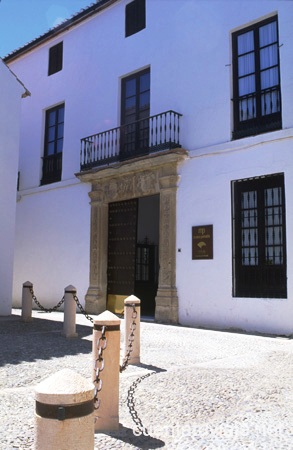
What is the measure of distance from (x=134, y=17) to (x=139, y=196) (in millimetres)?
4931

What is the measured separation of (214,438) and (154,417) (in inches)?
23.6

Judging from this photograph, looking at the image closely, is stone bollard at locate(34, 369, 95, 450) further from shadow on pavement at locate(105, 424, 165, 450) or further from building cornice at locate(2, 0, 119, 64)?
building cornice at locate(2, 0, 119, 64)

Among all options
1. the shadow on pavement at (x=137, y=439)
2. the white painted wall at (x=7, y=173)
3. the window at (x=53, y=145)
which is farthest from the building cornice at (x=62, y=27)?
the shadow on pavement at (x=137, y=439)

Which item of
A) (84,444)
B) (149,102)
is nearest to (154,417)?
(84,444)

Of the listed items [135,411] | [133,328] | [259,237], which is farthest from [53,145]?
[135,411]

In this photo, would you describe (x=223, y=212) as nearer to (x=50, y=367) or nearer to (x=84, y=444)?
(x=50, y=367)

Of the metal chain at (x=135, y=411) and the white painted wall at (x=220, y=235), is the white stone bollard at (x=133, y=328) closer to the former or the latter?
the metal chain at (x=135, y=411)

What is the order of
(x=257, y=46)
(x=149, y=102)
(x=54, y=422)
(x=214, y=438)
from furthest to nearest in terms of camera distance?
1. (x=149, y=102)
2. (x=257, y=46)
3. (x=214, y=438)
4. (x=54, y=422)

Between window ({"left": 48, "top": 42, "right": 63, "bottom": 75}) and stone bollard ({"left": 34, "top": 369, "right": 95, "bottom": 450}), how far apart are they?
552 inches

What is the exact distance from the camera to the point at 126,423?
3.57m

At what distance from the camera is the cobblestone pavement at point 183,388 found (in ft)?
10.7

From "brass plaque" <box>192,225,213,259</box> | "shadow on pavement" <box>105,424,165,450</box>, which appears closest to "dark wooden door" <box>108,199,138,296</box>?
"brass plaque" <box>192,225,213,259</box>

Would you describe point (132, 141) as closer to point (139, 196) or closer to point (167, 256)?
point (139, 196)

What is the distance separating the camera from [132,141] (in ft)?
39.6
